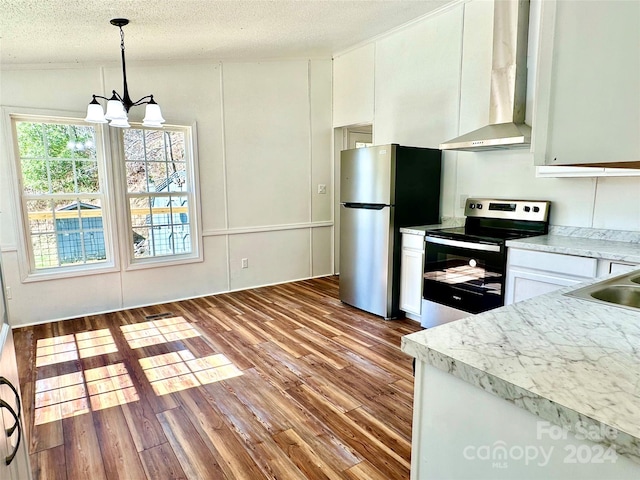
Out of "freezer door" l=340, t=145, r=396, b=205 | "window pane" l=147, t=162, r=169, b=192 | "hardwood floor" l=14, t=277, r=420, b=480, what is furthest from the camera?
"window pane" l=147, t=162, r=169, b=192

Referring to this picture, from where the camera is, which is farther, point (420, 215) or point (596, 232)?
point (420, 215)

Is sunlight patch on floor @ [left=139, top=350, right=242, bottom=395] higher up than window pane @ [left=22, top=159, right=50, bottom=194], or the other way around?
window pane @ [left=22, top=159, right=50, bottom=194]

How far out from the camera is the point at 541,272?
257cm

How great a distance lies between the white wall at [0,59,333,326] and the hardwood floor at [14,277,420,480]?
0.38 metres

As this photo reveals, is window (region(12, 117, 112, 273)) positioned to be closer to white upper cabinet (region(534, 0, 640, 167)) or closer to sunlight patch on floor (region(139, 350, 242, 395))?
sunlight patch on floor (region(139, 350, 242, 395))

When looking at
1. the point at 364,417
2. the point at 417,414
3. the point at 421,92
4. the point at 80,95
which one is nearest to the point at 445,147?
the point at 421,92

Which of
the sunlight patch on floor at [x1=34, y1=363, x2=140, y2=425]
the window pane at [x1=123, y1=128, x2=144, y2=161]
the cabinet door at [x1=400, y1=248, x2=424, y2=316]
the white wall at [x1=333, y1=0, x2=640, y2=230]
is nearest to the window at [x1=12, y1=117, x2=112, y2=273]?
the window pane at [x1=123, y1=128, x2=144, y2=161]

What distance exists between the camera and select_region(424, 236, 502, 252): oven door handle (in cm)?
284

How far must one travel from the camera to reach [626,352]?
87cm

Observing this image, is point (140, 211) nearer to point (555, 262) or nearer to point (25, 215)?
point (25, 215)

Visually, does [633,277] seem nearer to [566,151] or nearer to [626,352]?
[626,352]

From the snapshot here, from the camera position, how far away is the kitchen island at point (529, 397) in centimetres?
66

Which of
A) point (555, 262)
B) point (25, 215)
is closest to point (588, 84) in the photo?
point (555, 262)

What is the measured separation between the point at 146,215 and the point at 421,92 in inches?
129
